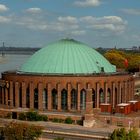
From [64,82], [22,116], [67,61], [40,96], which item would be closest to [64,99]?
[64,82]

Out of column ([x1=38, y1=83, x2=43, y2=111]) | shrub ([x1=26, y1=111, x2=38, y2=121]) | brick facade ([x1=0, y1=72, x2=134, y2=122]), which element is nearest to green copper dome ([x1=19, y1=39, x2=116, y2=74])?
brick facade ([x1=0, y1=72, x2=134, y2=122])

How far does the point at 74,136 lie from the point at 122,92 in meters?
22.5

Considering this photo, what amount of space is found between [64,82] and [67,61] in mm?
4938

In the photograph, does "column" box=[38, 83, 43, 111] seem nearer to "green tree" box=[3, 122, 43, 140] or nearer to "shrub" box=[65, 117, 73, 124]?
"shrub" box=[65, 117, 73, 124]

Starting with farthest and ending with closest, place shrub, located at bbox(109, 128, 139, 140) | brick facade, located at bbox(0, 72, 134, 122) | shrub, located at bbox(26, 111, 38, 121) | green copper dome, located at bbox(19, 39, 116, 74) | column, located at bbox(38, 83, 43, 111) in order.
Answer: green copper dome, located at bbox(19, 39, 116, 74) < column, located at bbox(38, 83, 43, 111) < brick facade, located at bbox(0, 72, 134, 122) < shrub, located at bbox(26, 111, 38, 121) < shrub, located at bbox(109, 128, 139, 140)

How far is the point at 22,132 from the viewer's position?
162 ft

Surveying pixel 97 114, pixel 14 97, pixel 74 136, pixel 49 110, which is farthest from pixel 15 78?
pixel 74 136

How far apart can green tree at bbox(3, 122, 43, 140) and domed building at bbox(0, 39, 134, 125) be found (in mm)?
16729

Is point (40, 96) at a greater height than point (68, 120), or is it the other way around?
point (40, 96)

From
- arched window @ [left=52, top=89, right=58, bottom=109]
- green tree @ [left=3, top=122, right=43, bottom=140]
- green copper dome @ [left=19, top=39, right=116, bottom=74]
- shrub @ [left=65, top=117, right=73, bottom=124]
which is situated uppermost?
green copper dome @ [left=19, top=39, right=116, bottom=74]

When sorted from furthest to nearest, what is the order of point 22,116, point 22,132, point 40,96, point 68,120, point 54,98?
point 54,98 < point 40,96 < point 22,116 < point 68,120 < point 22,132

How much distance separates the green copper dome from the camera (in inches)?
2825

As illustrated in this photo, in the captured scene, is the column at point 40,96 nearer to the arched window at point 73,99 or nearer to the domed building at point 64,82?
the domed building at point 64,82

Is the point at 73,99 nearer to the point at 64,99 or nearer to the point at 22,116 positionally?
the point at 64,99
